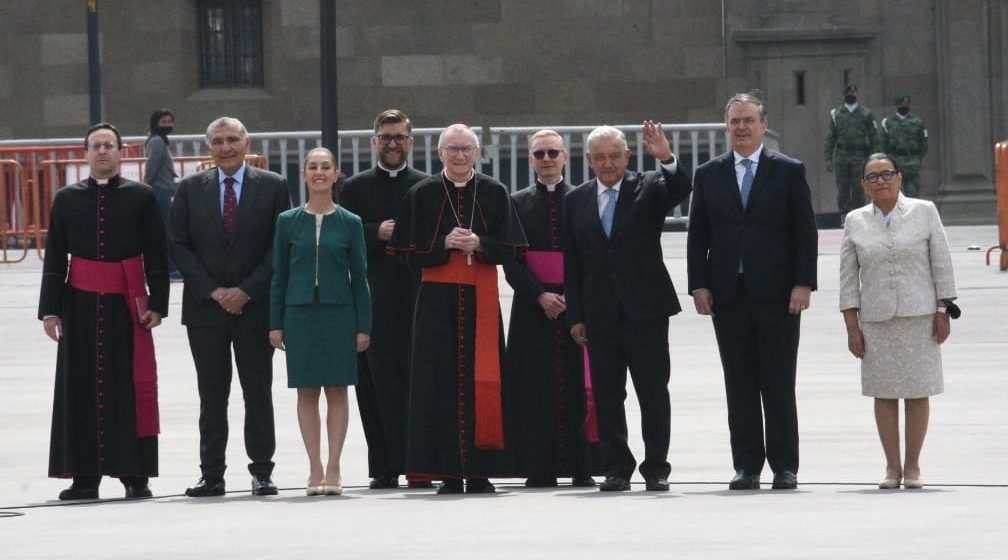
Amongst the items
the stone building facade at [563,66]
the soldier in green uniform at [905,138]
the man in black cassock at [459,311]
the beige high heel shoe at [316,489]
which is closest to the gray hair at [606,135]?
the man in black cassock at [459,311]

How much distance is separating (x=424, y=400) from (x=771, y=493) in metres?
1.85

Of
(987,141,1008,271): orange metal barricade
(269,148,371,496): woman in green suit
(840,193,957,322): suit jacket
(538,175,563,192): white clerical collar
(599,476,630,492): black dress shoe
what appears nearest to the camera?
(840,193,957,322): suit jacket

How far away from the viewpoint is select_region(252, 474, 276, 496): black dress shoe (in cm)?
1208

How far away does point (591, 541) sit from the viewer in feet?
32.1

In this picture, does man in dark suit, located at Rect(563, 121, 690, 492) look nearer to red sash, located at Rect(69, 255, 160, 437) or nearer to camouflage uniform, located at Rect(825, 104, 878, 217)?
red sash, located at Rect(69, 255, 160, 437)

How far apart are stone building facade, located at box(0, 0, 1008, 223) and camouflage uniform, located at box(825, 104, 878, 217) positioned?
4.54ft

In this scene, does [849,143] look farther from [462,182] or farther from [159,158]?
[462,182]

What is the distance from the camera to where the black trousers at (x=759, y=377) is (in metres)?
11.9

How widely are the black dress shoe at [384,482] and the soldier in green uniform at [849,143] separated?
18.3 meters

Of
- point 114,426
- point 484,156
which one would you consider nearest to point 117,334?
point 114,426

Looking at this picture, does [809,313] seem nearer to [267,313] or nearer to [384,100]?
[267,313]

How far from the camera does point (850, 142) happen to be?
3033cm

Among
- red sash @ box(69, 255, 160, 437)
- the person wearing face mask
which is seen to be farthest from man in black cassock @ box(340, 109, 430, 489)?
the person wearing face mask

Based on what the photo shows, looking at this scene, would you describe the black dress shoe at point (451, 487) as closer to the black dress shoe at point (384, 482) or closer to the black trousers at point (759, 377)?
the black dress shoe at point (384, 482)
